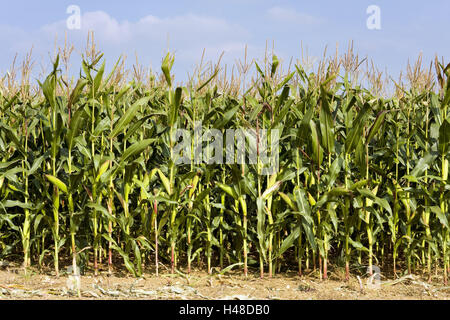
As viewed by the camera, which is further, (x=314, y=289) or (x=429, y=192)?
(x=429, y=192)

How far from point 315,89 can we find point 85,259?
133 inches

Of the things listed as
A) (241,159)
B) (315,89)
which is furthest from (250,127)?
(315,89)

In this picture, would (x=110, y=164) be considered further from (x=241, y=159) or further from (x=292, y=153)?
(x=292, y=153)

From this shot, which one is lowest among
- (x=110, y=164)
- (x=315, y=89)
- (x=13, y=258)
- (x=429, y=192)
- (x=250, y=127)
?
(x=13, y=258)

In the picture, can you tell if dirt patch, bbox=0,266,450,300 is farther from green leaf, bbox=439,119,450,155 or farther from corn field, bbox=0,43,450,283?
green leaf, bbox=439,119,450,155

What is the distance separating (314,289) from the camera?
5.06 m

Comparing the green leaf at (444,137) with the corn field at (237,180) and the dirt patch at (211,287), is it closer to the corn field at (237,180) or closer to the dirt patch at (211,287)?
the corn field at (237,180)

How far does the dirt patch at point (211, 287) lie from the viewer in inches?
191

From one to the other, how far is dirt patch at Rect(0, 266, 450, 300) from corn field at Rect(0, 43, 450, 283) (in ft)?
0.61

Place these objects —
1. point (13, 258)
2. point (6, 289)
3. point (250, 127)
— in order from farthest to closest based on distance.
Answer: point (13, 258) → point (250, 127) → point (6, 289)

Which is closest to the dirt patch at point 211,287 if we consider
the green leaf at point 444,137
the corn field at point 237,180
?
the corn field at point 237,180

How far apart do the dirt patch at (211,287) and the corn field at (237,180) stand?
0.19m

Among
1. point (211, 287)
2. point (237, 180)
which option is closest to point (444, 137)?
point (237, 180)

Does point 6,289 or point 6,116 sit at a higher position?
point 6,116
